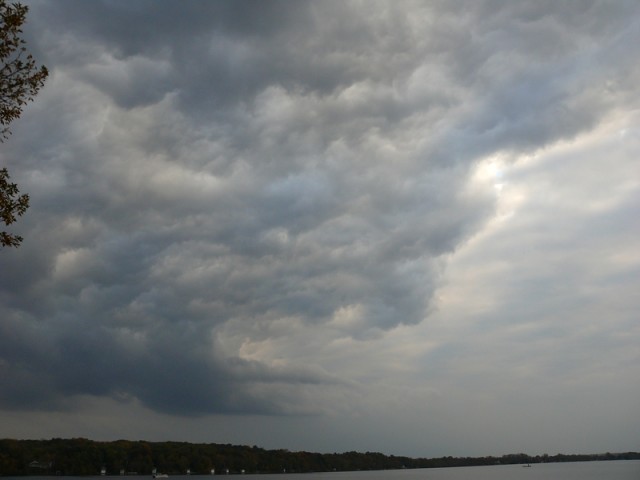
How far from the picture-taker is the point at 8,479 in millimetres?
199500

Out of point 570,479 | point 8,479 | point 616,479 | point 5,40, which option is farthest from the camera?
point 8,479

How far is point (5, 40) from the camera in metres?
18.2

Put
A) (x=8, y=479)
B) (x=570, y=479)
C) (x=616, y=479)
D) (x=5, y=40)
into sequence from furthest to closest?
(x=8, y=479) → (x=570, y=479) → (x=616, y=479) → (x=5, y=40)

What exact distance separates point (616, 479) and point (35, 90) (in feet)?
588

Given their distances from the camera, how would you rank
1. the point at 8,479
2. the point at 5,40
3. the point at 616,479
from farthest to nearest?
1. the point at 8,479
2. the point at 616,479
3. the point at 5,40

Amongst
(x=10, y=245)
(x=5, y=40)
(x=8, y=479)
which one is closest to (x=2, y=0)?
(x=5, y=40)

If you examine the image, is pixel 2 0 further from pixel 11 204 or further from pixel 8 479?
pixel 8 479

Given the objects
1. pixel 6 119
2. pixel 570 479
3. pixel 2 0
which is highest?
pixel 2 0

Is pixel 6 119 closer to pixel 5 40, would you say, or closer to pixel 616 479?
pixel 5 40

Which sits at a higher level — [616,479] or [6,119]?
[6,119]

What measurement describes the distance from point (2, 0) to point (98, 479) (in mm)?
205080

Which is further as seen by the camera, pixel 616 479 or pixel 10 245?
pixel 616 479

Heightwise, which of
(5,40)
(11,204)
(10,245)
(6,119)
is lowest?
(10,245)

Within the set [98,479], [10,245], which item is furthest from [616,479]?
[10,245]
